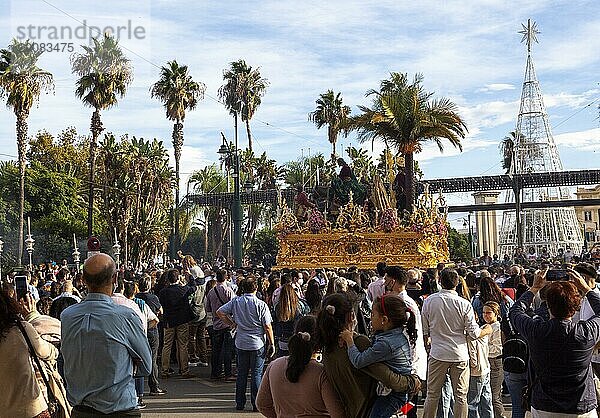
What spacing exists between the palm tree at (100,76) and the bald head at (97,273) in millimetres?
33397

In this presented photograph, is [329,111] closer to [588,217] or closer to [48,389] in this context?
[48,389]

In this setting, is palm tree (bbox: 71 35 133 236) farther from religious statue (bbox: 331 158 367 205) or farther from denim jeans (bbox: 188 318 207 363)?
denim jeans (bbox: 188 318 207 363)

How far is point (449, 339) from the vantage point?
7.63m

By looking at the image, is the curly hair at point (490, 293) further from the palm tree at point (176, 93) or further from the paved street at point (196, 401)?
the palm tree at point (176, 93)

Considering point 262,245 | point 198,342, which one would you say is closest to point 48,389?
point 198,342

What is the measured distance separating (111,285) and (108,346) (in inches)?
15.8

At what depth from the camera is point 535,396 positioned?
5.31 m

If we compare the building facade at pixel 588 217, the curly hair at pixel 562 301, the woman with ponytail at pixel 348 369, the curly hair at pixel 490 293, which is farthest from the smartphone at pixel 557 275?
the building facade at pixel 588 217

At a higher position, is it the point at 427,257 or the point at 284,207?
the point at 284,207

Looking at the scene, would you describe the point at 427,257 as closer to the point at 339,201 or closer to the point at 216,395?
the point at 339,201

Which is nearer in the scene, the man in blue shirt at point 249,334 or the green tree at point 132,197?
the man in blue shirt at point 249,334

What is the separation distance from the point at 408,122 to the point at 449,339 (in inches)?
734

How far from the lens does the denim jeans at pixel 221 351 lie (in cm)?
1253

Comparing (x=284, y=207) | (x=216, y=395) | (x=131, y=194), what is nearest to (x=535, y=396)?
(x=216, y=395)
